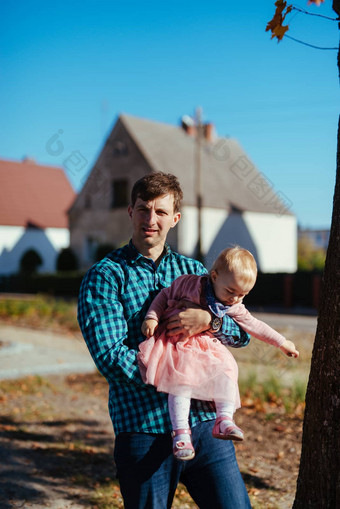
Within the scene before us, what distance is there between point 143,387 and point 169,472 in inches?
14.9

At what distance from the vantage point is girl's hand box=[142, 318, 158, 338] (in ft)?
7.72

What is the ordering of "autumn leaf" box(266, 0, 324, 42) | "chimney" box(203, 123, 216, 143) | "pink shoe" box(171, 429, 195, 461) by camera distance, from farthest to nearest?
"chimney" box(203, 123, 216, 143), "autumn leaf" box(266, 0, 324, 42), "pink shoe" box(171, 429, 195, 461)

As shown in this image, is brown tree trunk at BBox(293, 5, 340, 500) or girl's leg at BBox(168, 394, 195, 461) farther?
brown tree trunk at BBox(293, 5, 340, 500)

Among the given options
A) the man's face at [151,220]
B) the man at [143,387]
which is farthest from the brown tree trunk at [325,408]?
the man's face at [151,220]

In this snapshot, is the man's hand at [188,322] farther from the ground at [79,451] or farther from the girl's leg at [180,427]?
the ground at [79,451]

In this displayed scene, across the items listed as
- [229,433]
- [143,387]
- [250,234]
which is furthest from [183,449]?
[250,234]

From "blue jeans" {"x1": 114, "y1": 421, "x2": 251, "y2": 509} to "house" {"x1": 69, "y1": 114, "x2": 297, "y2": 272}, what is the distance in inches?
977

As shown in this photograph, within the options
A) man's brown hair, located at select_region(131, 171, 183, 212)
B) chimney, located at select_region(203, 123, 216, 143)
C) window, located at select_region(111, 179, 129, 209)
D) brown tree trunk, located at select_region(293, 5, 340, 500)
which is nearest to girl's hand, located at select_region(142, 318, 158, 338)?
man's brown hair, located at select_region(131, 171, 183, 212)

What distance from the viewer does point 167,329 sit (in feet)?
8.01

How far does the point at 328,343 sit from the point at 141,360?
0.90 m

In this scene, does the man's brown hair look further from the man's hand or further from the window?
the window

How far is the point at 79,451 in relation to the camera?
17.4ft

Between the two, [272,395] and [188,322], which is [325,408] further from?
[272,395]

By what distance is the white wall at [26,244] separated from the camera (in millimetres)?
36469
